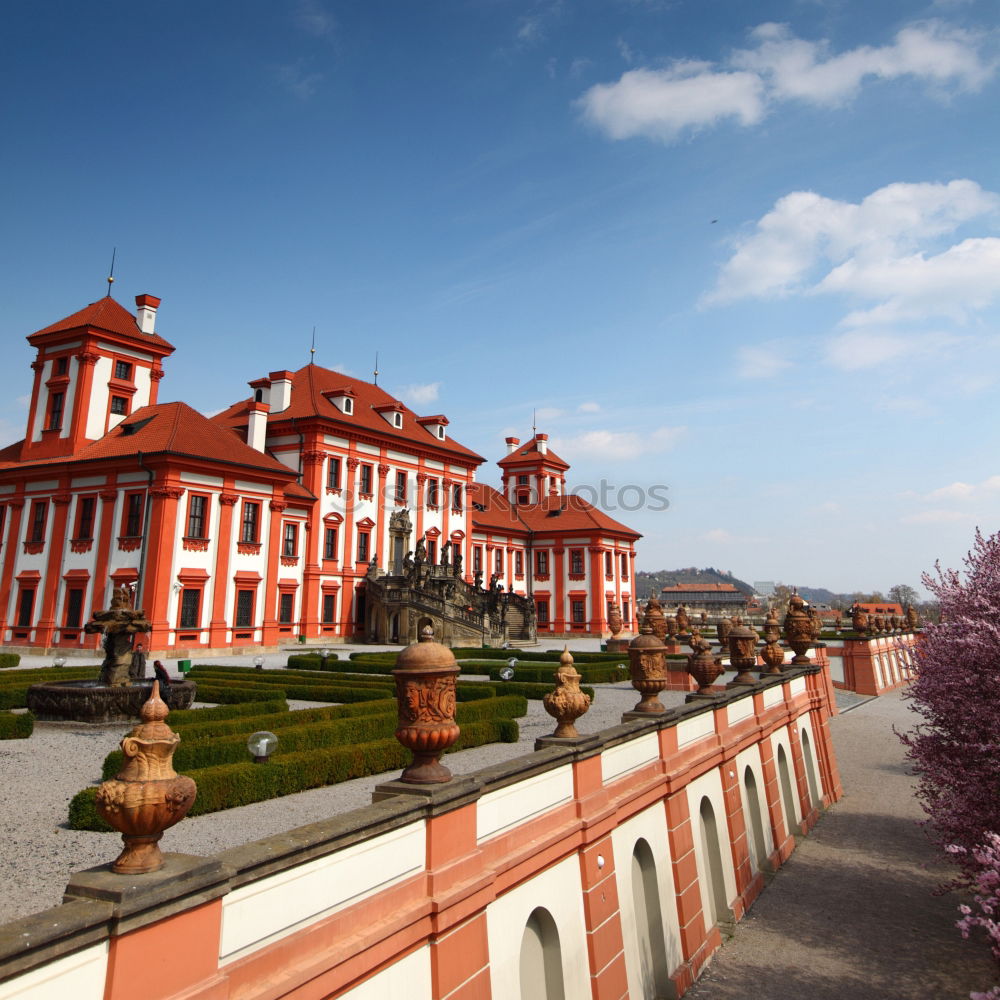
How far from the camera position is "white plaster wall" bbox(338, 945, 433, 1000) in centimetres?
499

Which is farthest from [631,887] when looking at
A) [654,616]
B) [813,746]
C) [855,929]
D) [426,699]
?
[654,616]

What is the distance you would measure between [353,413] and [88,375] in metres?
13.0

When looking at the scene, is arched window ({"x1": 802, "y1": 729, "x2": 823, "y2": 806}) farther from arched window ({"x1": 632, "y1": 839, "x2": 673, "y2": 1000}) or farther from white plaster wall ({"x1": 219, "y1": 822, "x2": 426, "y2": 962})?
white plaster wall ({"x1": 219, "y1": 822, "x2": 426, "y2": 962})

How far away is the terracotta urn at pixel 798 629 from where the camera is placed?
1992 cm

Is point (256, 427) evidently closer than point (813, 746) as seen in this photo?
No

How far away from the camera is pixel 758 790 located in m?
14.9

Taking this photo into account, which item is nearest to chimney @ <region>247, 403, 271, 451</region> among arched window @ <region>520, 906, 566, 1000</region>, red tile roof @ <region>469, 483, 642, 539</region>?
red tile roof @ <region>469, 483, 642, 539</region>

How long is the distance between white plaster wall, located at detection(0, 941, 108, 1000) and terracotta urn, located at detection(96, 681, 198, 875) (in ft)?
1.36

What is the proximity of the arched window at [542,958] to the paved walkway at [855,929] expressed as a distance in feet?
11.6

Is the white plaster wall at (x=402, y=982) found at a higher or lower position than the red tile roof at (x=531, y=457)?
lower

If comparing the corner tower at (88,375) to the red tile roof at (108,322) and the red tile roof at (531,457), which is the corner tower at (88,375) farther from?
the red tile roof at (531,457)

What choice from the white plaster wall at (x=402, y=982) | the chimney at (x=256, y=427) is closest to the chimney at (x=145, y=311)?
the chimney at (x=256, y=427)

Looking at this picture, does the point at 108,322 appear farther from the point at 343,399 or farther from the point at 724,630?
the point at 724,630

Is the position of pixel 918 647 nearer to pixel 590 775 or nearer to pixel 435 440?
pixel 590 775
